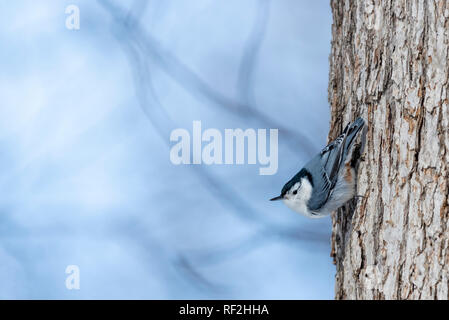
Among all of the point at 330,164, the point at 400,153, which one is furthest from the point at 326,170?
the point at 400,153

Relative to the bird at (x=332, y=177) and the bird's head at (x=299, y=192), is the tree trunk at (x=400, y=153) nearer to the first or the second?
the bird at (x=332, y=177)

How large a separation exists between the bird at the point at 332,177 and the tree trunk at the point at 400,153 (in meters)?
0.03

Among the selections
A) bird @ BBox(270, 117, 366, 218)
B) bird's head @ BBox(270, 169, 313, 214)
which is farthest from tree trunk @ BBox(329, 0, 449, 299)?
bird's head @ BBox(270, 169, 313, 214)

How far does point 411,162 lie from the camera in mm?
1230

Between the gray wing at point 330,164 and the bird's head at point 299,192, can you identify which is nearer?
the gray wing at point 330,164

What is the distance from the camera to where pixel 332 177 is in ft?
4.72

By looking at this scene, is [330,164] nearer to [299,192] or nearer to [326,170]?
[326,170]

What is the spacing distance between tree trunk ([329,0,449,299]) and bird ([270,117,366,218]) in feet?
0.11

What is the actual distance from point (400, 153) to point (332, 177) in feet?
0.78

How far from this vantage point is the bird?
54.2 inches

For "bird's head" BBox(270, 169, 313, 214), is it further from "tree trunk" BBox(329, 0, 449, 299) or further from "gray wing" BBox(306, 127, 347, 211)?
"tree trunk" BBox(329, 0, 449, 299)

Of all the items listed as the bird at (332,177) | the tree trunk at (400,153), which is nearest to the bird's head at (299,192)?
the bird at (332,177)

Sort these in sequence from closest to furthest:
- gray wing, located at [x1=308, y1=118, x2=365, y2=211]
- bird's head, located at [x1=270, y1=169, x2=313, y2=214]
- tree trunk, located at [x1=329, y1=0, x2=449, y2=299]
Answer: tree trunk, located at [x1=329, y1=0, x2=449, y2=299], gray wing, located at [x1=308, y1=118, x2=365, y2=211], bird's head, located at [x1=270, y1=169, x2=313, y2=214]

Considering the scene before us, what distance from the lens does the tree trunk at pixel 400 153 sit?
1194 mm
